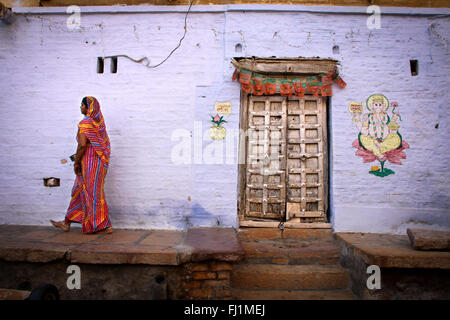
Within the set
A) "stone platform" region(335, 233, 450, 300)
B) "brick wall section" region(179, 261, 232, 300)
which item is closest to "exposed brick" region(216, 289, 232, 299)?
"brick wall section" region(179, 261, 232, 300)

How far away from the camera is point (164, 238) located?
12.0ft

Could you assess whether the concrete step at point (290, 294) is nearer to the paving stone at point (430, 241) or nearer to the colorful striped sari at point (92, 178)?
the paving stone at point (430, 241)

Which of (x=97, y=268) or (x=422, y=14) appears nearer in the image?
(x=97, y=268)

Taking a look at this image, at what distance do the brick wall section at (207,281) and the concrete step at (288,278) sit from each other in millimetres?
441

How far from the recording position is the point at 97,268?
303 cm

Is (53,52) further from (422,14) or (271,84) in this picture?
(422,14)

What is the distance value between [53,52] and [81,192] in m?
2.67

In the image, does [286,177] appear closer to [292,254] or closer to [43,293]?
[292,254]

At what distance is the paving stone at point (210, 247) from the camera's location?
2902 millimetres

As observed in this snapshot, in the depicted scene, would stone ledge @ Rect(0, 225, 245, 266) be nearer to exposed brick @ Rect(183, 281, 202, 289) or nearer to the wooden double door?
exposed brick @ Rect(183, 281, 202, 289)

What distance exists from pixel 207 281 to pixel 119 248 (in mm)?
1123

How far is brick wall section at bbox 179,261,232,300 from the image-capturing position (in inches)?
118
